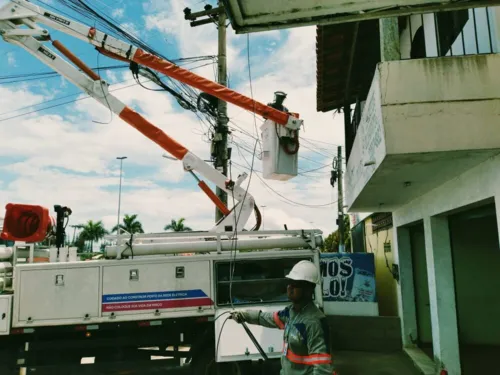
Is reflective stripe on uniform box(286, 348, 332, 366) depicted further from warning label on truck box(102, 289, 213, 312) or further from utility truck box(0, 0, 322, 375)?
warning label on truck box(102, 289, 213, 312)

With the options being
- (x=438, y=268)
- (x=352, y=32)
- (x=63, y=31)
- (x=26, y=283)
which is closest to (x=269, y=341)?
(x=438, y=268)

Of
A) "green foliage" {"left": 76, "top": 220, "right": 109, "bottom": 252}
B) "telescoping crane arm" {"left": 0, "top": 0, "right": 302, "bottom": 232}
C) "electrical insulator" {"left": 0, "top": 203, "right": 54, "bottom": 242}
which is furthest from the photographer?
"green foliage" {"left": 76, "top": 220, "right": 109, "bottom": 252}

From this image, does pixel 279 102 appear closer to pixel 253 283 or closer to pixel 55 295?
pixel 253 283

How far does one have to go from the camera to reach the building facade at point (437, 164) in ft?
13.8

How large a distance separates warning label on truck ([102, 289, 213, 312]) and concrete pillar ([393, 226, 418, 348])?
15.7 ft

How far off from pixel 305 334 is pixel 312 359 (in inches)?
8.5

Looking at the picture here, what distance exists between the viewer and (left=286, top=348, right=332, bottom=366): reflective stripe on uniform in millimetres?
3371

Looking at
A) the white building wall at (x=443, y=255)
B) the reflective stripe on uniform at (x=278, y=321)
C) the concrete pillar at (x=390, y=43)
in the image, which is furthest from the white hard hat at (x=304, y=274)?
the concrete pillar at (x=390, y=43)

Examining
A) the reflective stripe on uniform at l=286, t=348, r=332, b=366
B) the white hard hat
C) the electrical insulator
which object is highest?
the electrical insulator

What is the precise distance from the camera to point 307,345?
11.5 feet

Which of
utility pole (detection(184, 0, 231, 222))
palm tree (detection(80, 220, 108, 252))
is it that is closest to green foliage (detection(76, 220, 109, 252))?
palm tree (detection(80, 220, 108, 252))

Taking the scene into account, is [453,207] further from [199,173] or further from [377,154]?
[199,173]

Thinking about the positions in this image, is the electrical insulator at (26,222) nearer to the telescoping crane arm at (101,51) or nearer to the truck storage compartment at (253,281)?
the telescoping crane arm at (101,51)

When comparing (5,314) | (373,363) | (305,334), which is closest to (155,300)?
(5,314)
